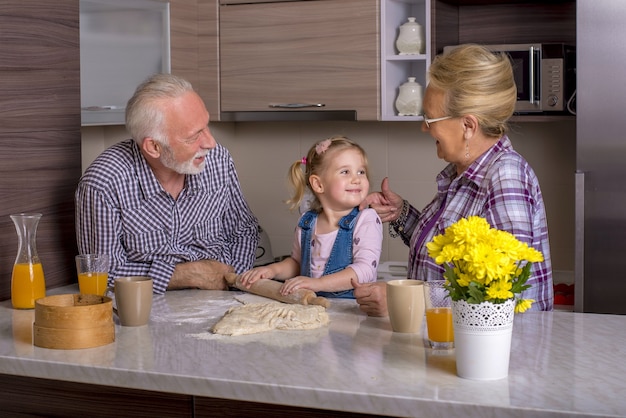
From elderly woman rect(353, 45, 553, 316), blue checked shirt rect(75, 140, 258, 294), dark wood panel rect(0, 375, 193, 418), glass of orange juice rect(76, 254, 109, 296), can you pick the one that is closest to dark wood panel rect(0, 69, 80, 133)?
blue checked shirt rect(75, 140, 258, 294)

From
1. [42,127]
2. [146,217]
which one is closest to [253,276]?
[146,217]

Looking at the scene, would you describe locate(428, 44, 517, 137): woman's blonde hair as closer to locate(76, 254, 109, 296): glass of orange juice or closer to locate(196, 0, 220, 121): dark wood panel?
locate(76, 254, 109, 296): glass of orange juice

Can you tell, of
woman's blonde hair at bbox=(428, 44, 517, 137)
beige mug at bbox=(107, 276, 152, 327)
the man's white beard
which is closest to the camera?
beige mug at bbox=(107, 276, 152, 327)

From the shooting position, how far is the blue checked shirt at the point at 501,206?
2.11 m

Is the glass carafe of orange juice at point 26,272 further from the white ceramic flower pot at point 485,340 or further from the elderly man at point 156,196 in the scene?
the white ceramic flower pot at point 485,340

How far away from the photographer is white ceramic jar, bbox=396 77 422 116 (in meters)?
3.49

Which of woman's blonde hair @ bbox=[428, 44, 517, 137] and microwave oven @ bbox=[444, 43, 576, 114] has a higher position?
microwave oven @ bbox=[444, 43, 576, 114]

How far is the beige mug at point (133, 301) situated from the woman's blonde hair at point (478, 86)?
85 cm

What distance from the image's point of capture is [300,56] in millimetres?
3646

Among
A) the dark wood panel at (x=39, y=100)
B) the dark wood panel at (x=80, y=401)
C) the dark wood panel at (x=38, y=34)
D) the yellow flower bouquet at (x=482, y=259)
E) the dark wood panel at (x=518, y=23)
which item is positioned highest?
the dark wood panel at (x=518, y=23)

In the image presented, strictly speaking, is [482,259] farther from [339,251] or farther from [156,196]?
[156,196]

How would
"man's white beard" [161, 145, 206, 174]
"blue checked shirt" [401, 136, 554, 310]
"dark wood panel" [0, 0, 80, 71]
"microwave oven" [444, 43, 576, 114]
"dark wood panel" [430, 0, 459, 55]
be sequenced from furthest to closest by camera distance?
"dark wood panel" [430, 0, 459, 55] < "microwave oven" [444, 43, 576, 114] < "man's white beard" [161, 145, 206, 174] < "dark wood panel" [0, 0, 80, 71] < "blue checked shirt" [401, 136, 554, 310]

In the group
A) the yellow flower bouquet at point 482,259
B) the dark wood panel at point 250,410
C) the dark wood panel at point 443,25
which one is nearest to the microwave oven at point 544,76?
the dark wood panel at point 443,25

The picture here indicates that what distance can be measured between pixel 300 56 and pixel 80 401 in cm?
212
